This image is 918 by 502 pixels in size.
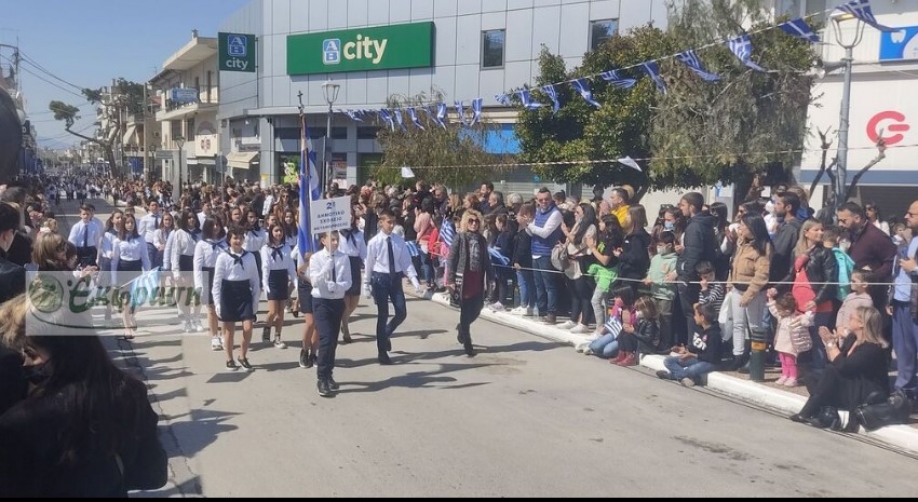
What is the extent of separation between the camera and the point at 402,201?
1670 cm

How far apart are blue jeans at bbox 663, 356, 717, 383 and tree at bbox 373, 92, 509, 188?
13196mm

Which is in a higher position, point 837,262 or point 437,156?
point 437,156

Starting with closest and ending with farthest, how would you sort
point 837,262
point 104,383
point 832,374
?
1. point 104,383
2. point 832,374
3. point 837,262

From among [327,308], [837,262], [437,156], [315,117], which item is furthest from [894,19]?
[315,117]

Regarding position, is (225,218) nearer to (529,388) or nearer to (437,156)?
(529,388)

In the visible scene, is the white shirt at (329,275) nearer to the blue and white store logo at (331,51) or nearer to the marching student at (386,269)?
the marching student at (386,269)

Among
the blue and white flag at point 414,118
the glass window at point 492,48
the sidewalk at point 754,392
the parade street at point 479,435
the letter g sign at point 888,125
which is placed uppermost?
the glass window at point 492,48

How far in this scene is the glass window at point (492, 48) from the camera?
30.7 m

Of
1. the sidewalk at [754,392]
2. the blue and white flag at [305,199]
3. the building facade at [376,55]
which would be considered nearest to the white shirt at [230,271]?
the blue and white flag at [305,199]

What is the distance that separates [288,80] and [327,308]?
3163 centimetres

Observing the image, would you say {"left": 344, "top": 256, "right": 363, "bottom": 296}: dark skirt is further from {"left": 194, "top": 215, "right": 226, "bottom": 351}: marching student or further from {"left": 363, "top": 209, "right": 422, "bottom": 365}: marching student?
{"left": 194, "top": 215, "right": 226, "bottom": 351}: marching student

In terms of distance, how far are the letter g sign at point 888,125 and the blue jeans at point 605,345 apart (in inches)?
383

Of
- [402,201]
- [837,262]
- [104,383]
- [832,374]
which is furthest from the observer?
[402,201]

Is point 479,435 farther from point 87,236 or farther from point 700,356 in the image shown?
point 87,236
